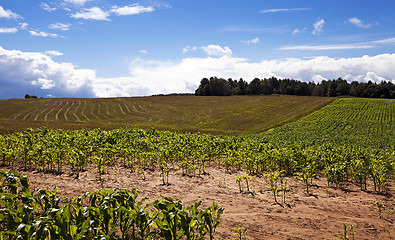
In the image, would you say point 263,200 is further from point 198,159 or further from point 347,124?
point 347,124

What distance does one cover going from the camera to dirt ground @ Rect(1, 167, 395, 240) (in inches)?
191

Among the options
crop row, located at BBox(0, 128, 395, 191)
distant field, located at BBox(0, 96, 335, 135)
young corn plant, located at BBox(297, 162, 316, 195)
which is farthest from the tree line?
young corn plant, located at BBox(297, 162, 316, 195)

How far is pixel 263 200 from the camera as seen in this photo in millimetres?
6469

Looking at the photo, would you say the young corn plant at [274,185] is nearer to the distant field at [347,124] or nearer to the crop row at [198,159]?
the crop row at [198,159]

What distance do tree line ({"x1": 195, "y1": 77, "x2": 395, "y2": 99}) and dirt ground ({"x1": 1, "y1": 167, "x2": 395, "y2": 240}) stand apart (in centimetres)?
10581

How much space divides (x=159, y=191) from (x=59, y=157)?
14.7 ft

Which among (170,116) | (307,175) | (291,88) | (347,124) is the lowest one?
(347,124)

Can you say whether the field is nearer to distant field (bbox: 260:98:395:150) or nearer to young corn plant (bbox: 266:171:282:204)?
young corn plant (bbox: 266:171:282:204)

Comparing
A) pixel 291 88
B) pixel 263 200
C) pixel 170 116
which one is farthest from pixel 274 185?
pixel 291 88

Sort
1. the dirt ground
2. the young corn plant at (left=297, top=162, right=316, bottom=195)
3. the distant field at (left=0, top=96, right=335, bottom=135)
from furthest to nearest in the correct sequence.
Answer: the distant field at (left=0, top=96, right=335, bottom=135) < the young corn plant at (left=297, top=162, right=316, bottom=195) < the dirt ground

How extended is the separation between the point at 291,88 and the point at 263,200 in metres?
137

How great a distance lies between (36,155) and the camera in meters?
8.89

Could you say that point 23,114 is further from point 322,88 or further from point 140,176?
point 322,88

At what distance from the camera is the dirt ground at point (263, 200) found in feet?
15.9
